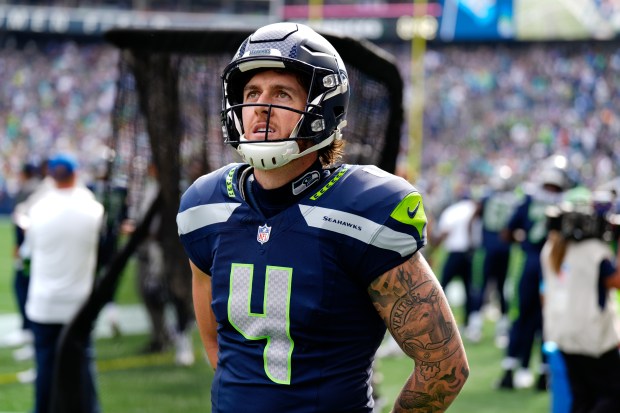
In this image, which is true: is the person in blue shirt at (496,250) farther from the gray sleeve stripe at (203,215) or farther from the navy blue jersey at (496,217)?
the gray sleeve stripe at (203,215)

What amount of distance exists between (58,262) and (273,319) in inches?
145

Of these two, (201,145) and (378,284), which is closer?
(378,284)

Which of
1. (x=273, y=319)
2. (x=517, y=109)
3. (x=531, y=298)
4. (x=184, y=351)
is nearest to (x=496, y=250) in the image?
(x=531, y=298)

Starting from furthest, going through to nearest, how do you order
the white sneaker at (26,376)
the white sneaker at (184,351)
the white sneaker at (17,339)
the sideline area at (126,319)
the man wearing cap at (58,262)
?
the white sneaker at (17,339)
the white sneaker at (26,376)
the sideline area at (126,319)
the white sneaker at (184,351)
the man wearing cap at (58,262)

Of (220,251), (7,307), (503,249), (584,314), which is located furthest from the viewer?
(7,307)

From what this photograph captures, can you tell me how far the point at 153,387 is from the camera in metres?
6.17

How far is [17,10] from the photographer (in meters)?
32.7

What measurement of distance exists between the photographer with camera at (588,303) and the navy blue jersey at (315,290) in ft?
9.64

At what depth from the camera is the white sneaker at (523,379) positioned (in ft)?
24.8

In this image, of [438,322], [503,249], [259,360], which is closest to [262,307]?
[259,360]

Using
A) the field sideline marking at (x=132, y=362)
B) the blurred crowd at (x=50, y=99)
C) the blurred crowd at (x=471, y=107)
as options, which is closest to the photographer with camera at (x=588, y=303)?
the field sideline marking at (x=132, y=362)

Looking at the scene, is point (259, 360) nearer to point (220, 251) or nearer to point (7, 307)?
point (220, 251)

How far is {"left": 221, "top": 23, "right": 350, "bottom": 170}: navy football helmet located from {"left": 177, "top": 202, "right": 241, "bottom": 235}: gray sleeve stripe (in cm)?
15

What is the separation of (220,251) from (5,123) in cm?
2951
